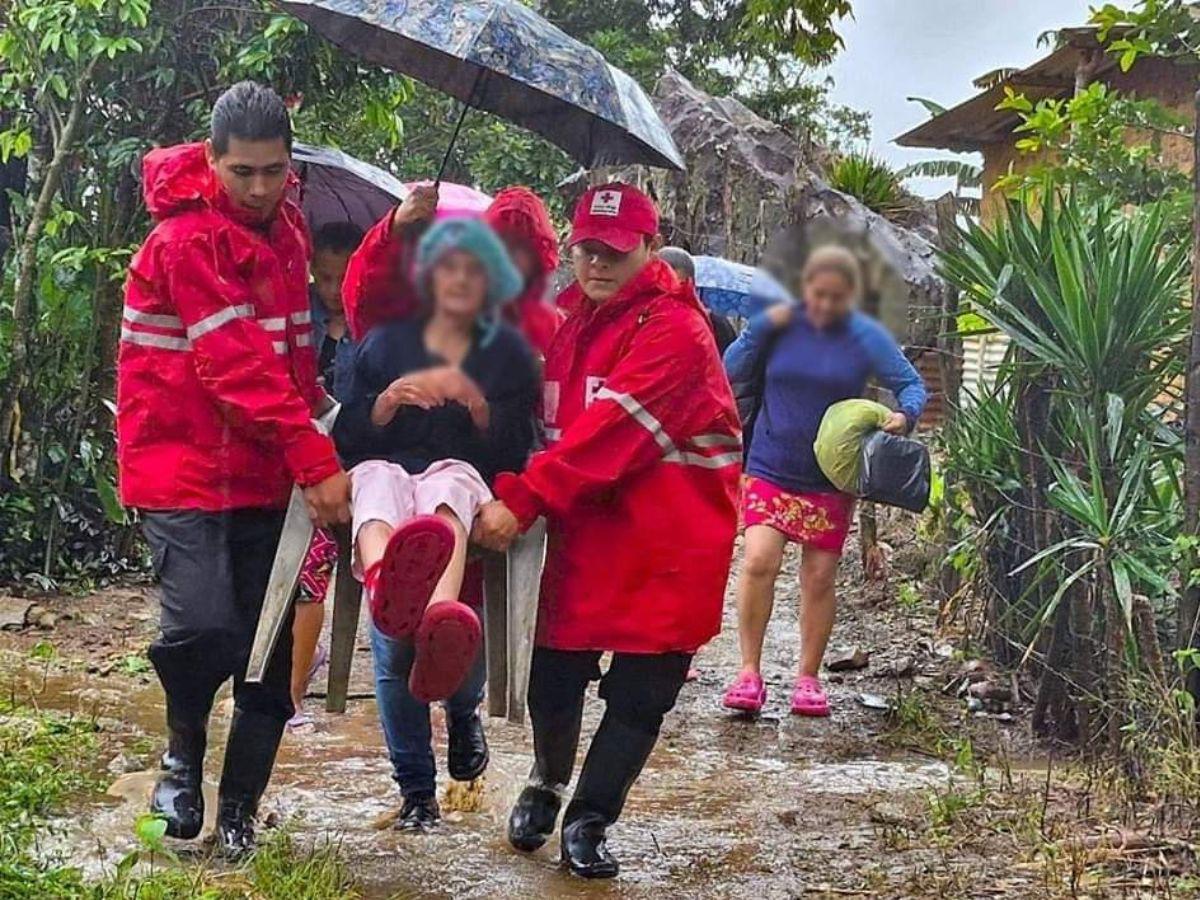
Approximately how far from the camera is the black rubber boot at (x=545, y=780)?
4.08 metres

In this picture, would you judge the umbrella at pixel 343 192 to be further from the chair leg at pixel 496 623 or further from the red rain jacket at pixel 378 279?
the chair leg at pixel 496 623

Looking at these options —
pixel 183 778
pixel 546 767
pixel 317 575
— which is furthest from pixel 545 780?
pixel 317 575

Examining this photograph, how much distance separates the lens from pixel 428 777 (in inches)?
163

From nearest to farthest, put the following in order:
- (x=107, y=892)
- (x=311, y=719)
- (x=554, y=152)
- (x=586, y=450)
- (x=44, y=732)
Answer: (x=107, y=892)
(x=586, y=450)
(x=44, y=732)
(x=311, y=719)
(x=554, y=152)

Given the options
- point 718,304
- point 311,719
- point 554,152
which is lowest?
point 311,719

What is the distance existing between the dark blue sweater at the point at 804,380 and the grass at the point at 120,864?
2748 mm

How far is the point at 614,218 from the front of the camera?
3.88 metres

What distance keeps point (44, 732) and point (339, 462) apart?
5.88 ft

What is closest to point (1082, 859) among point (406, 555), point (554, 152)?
point (406, 555)

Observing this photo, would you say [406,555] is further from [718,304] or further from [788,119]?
[788,119]

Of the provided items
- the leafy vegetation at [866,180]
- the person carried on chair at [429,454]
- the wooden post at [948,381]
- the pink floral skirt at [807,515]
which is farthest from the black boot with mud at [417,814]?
the leafy vegetation at [866,180]

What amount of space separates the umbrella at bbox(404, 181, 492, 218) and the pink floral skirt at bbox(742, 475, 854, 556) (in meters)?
1.63

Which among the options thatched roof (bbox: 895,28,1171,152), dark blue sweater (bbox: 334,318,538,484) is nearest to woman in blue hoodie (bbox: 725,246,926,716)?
dark blue sweater (bbox: 334,318,538,484)

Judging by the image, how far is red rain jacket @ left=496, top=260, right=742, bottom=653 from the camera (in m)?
3.70
